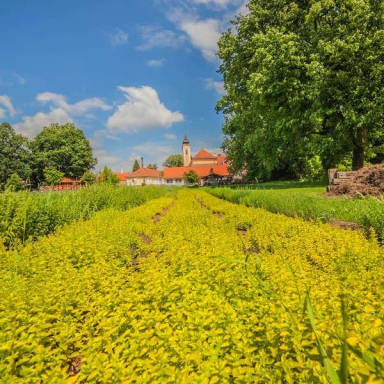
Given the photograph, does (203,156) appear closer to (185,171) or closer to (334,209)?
(185,171)

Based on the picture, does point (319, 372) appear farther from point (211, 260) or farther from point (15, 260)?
point (15, 260)

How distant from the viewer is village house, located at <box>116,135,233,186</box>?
255 ft

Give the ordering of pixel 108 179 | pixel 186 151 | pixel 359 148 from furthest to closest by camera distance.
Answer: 1. pixel 186 151
2. pixel 108 179
3. pixel 359 148

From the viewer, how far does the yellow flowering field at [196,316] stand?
4.96 ft

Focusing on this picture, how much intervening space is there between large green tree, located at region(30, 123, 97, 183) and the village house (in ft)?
63.6

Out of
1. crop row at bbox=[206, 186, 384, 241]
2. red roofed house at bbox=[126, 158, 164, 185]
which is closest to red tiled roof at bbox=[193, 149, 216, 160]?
red roofed house at bbox=[126, 158, 164, 185]

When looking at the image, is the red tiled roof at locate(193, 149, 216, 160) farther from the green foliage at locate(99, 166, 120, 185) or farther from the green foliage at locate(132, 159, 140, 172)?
the green foliage at locate(99, 166, 120, 185)

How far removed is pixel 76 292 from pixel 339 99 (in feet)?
50.8

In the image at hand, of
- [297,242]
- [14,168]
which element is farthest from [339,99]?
[14,168]

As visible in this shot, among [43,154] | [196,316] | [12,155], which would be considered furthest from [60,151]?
[196,316]

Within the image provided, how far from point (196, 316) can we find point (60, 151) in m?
56.9

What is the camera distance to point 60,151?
50.8 metres

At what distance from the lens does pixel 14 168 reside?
A: 163 feet

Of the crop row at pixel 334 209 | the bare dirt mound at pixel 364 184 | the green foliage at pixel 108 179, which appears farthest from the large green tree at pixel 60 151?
the bare dirt mound at pixel 364 184
